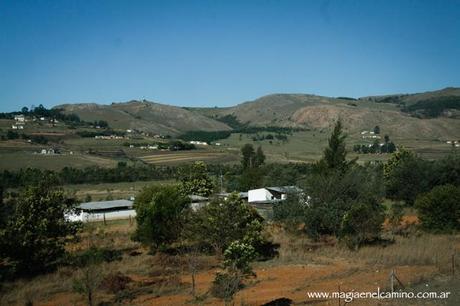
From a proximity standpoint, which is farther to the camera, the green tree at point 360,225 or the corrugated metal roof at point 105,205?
the corrugated metal roof at point 105,205

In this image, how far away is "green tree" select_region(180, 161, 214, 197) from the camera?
54875 millimetres

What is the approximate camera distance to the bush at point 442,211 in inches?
1300

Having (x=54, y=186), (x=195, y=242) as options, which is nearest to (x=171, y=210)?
(x=195, y=242)

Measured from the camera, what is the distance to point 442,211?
33344 mm

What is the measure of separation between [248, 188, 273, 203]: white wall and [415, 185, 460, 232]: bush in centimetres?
3106

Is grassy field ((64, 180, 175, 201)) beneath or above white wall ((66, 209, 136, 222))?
beneath

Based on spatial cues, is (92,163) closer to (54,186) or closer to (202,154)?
(202,154)

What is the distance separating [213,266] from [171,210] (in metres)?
6.33

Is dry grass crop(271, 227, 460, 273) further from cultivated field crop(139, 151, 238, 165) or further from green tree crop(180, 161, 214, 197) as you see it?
A: cultivated field crop(139, 151, 238, 165)

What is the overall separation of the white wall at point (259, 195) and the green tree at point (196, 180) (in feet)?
33.3

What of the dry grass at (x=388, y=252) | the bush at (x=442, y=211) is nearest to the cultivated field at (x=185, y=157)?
the dry grass at (x=388, y=252)

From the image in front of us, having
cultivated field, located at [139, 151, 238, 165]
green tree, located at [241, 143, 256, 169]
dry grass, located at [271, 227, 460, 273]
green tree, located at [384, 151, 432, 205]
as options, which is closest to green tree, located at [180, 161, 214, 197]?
dry grass, located at [271, 227, 460, 273]

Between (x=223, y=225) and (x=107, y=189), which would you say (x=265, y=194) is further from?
(x=223, y=225)

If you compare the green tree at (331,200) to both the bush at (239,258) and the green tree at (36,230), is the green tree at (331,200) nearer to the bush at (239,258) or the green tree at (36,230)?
the bush at (239,258)
